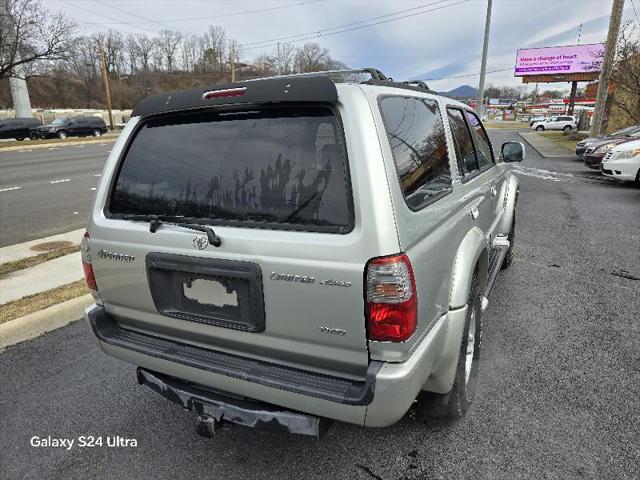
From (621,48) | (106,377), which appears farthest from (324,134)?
(621,48)

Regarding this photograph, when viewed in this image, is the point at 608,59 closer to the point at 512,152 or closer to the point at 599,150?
the point at 599,150

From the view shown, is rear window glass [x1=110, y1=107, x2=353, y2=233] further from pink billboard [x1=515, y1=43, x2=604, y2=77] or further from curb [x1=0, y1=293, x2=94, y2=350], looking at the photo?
pink billboard [x1=515, y1=43, x2=604, y2=77]

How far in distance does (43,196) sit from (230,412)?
10144 mm

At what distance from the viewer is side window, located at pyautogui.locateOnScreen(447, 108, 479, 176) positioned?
288 cm

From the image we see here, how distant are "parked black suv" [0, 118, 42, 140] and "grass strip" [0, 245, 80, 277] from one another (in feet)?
107

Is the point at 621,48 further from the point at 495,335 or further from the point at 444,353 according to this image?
the point at 444,353

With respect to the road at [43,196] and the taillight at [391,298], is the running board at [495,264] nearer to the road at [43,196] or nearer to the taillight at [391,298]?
the taillight at [391,298]

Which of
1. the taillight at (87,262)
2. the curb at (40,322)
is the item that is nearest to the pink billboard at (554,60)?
the curb at (40,322)

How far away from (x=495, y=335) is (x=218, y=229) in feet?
8.75

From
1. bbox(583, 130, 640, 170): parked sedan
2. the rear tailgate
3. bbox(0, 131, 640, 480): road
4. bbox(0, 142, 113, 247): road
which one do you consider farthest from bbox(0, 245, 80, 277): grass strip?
bbox(583, 130, 640, 170): parked sedan

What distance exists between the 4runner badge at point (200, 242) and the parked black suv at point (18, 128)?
3699 centimetres

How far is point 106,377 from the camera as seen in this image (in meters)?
3.11

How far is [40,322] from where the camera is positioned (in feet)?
12.5

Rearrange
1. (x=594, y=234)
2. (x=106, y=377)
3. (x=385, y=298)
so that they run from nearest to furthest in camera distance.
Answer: (x=385, y=298), (x=106, y=377), (x=594, y=234)
